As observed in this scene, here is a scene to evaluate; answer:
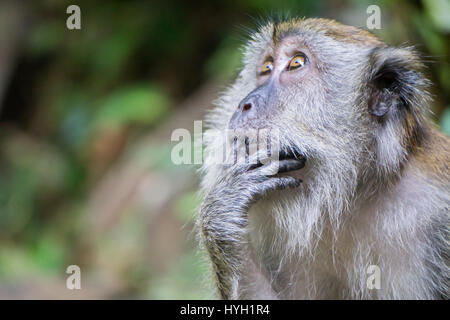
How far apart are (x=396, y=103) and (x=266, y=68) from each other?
3.31 ft

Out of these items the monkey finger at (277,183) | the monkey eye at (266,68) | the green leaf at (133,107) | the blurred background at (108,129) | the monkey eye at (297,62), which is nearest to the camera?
the monkey finger at (277,183)

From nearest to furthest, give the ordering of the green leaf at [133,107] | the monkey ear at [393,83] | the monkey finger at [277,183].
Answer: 1. the monkey finger at [277,183]
2. the monkey ear at [393,83]
3. the green leaf at [133,107]

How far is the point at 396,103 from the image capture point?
396cm

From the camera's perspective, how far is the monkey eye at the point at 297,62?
4.21m

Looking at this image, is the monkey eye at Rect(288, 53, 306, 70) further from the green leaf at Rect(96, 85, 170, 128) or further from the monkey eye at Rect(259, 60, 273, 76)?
the green leaf at Rect(96, 85, 170, 128)

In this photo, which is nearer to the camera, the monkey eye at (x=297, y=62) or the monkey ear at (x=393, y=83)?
the monkey ear at (x=393, y=83)

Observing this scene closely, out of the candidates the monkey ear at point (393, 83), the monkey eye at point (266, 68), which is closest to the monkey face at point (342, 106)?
the monkey ear at point (393, 83)

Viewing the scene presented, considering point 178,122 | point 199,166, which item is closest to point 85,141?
point 178,122

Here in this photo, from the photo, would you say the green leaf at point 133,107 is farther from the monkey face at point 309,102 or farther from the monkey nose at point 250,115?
the monkey nose at point 250,115

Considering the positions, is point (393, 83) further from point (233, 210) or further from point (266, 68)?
point (233, 210)

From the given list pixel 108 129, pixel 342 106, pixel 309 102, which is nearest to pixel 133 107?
pixel 108 129

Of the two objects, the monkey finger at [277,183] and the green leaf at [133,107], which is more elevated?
the green leaf at [133,107]

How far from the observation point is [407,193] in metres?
3.91

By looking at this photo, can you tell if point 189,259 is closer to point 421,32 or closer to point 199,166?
point 199,166
